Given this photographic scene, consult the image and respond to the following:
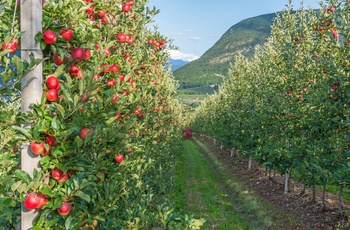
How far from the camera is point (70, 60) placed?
9.77ft

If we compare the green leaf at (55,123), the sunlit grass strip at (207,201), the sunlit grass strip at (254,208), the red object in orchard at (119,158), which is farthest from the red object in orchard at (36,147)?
the sunlit grass strip at (254,208)

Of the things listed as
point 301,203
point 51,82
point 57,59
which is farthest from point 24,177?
point 301,203

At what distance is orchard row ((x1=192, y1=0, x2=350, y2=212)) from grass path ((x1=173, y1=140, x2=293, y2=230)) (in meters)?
1.98

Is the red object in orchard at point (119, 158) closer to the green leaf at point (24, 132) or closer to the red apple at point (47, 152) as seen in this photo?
the red apple at point (47, 152)

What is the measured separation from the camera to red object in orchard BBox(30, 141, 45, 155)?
243 centimetres

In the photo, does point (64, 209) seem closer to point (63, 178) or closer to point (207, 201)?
point (63, 178)

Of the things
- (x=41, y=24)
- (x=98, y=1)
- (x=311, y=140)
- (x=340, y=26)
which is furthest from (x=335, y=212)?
(x=41, y=24)

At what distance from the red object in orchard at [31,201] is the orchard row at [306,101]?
21.7ft

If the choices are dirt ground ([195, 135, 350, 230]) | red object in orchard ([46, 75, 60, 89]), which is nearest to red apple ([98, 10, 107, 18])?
red object in orchard ([46, 75, 60, 89])

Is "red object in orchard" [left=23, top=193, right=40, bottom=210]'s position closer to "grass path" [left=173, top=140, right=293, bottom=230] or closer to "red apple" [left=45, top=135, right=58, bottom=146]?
"red apple" [left=45, top=135, right=58, bottom=146]

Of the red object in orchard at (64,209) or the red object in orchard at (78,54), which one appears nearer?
the red object in orchard at (64,209)

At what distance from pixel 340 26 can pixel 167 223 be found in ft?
26.3

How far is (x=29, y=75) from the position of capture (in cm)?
241

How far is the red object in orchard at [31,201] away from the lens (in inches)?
93.0
